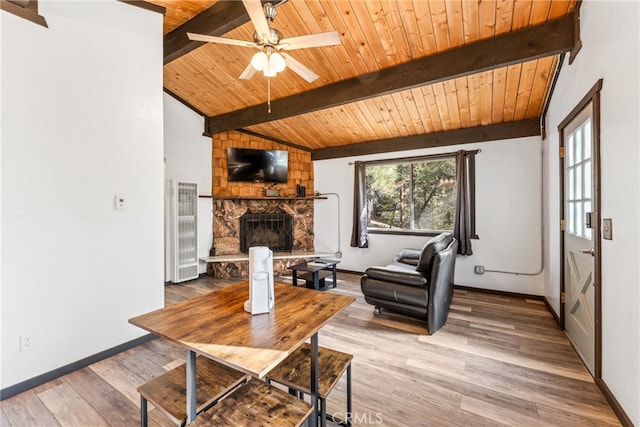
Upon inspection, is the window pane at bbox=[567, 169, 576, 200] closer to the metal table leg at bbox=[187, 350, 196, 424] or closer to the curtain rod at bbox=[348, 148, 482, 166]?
the curtain rod at bbox=[348, 148, 482, 166]

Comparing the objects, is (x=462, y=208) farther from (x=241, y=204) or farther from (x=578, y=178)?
(x=241, y=204)

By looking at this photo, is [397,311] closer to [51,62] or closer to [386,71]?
[386,71]

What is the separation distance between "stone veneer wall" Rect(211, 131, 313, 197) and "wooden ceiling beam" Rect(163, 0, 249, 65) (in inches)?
78.8

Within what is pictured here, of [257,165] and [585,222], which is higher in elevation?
[257,165]

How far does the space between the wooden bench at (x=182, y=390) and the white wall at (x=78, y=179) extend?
1.33 metres

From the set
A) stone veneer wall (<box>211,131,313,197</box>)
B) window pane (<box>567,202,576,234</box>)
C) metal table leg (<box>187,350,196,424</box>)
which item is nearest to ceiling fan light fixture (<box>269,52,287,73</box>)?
metal table leg (<box>187,350,196,424</box>)

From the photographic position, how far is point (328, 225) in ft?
18.6

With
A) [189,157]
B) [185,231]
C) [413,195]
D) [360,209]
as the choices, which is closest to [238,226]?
[185,231]

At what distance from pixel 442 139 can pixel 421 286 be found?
262 cm

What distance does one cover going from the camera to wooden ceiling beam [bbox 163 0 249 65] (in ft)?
8.41

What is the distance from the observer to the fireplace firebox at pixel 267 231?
536cm

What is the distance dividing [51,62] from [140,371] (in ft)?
7.92

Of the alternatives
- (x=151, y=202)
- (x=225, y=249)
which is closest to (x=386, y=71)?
(x=151, y=202)

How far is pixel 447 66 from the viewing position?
2734 millimetres
